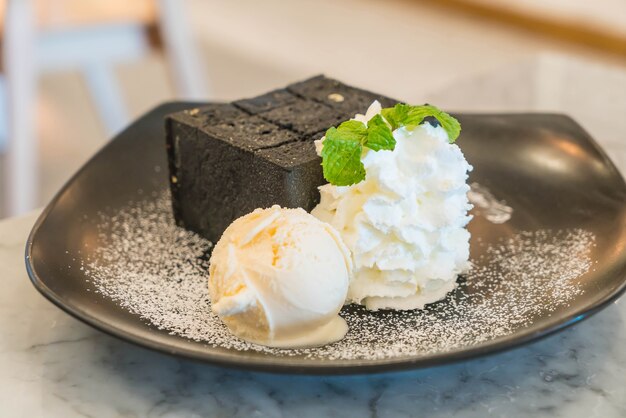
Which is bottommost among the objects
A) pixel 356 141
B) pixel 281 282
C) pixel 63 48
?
pixel 63 48

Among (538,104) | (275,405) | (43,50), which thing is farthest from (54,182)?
(275,405)

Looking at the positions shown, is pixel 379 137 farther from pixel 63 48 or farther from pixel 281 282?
pixel 63 48

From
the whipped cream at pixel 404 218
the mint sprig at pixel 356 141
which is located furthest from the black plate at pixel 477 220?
the mint sprig at pixel 356 141

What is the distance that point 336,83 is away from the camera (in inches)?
59.9

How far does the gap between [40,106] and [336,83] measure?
3272 mm

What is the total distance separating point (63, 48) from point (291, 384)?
2.23 metres

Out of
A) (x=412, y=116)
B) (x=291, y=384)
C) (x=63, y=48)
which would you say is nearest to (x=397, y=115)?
(x=412, y=116)

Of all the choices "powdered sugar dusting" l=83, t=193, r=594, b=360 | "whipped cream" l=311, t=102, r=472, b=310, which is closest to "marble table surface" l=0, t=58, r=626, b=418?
"powdered sugar dusting" l=83, t=193, r=594, b=360

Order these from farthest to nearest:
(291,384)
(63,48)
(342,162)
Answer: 1. (63,48)
2. (342,162)
3. (291,384)

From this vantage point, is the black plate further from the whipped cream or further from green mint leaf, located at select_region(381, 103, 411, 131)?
green mint leaf, located at select_region(381, 103, 411, 131)

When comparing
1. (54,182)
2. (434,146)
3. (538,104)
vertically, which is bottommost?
(54,182)

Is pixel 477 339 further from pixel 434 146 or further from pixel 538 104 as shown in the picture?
pixel 538 104

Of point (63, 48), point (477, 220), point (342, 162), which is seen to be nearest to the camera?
point (342, 162)

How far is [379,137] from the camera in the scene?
117 cm
